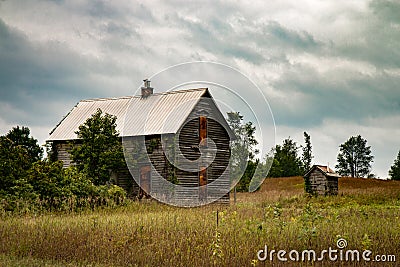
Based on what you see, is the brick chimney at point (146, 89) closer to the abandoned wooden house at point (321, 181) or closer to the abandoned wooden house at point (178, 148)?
the abandoned wooden house at point (178, 148)

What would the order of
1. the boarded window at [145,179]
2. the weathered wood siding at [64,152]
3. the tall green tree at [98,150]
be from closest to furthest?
the boarded window at [145,179], the tall green tree at [98,150], the weathered wood siding at [64,152]

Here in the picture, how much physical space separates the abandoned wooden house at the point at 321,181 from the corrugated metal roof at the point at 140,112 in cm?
879

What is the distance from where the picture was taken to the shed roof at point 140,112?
31578 mm

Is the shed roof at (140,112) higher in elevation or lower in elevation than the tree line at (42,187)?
higher

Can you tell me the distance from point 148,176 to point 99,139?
360 centimetres

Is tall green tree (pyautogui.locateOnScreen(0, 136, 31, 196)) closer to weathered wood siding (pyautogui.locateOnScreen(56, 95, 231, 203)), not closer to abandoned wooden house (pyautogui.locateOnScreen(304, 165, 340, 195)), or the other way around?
weathered wood siding (pyautogui.locateOnScreen(56, 95, 231, 203))

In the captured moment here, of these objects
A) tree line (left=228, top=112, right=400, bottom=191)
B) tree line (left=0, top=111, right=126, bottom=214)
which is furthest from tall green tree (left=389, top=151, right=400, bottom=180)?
tree line (left=0, top=111, right=126, bottom=214)

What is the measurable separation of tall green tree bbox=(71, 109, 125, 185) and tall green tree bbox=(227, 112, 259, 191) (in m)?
6.51

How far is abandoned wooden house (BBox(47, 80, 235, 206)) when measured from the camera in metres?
30.6

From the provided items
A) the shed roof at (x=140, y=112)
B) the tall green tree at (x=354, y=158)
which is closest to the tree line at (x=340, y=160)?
the tall green tree at (x=354, y=158)

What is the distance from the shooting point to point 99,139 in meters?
32.1

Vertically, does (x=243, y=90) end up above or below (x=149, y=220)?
above

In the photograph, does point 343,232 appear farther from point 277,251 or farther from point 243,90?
point 243,90

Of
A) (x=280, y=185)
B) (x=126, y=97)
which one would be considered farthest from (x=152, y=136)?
(x=280, y=185)
